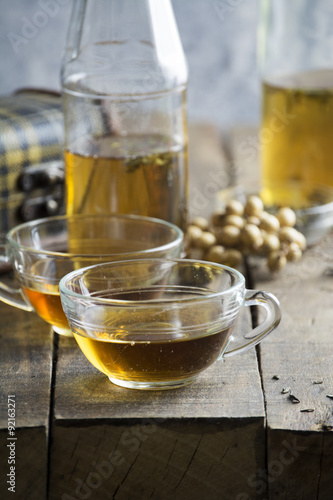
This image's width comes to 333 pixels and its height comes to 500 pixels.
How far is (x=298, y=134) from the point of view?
3.44 feet

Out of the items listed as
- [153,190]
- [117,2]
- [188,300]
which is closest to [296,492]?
[188,300]

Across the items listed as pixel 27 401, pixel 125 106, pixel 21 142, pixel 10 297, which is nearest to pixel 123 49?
pixel 125 106

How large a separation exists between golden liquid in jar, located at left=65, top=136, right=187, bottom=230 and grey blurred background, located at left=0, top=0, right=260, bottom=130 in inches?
31.6

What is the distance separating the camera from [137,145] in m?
0.83

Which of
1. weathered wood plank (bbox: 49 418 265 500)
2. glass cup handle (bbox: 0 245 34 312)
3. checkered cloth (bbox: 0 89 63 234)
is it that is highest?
checkered cloth (bbox: 0 89 63 234)

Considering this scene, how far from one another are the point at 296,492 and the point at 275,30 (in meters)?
0.72

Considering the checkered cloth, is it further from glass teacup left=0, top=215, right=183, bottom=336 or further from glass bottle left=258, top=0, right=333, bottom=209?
glass bottle left=258, top=0, right=333, bottom=209

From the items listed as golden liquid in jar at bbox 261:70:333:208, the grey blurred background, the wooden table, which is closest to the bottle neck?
golden liquid in jar at bbox 261:70:333:208

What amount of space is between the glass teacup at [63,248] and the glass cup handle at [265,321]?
112 mm

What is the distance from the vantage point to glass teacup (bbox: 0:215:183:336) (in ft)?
2.26

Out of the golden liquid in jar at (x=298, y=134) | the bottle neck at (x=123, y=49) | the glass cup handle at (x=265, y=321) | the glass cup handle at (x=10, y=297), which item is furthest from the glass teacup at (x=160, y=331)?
the golden liquid in jar at (x=298, y=134)

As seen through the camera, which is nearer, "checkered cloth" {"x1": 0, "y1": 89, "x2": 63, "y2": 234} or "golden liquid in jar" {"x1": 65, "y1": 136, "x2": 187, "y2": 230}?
"golden liquid in jar" {"x1": 65, "y1": 136, "x2": 187, "y2": 230}

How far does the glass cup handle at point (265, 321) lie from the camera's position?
0.62 meters

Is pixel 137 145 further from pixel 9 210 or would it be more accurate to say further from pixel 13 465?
pixel 13 465
